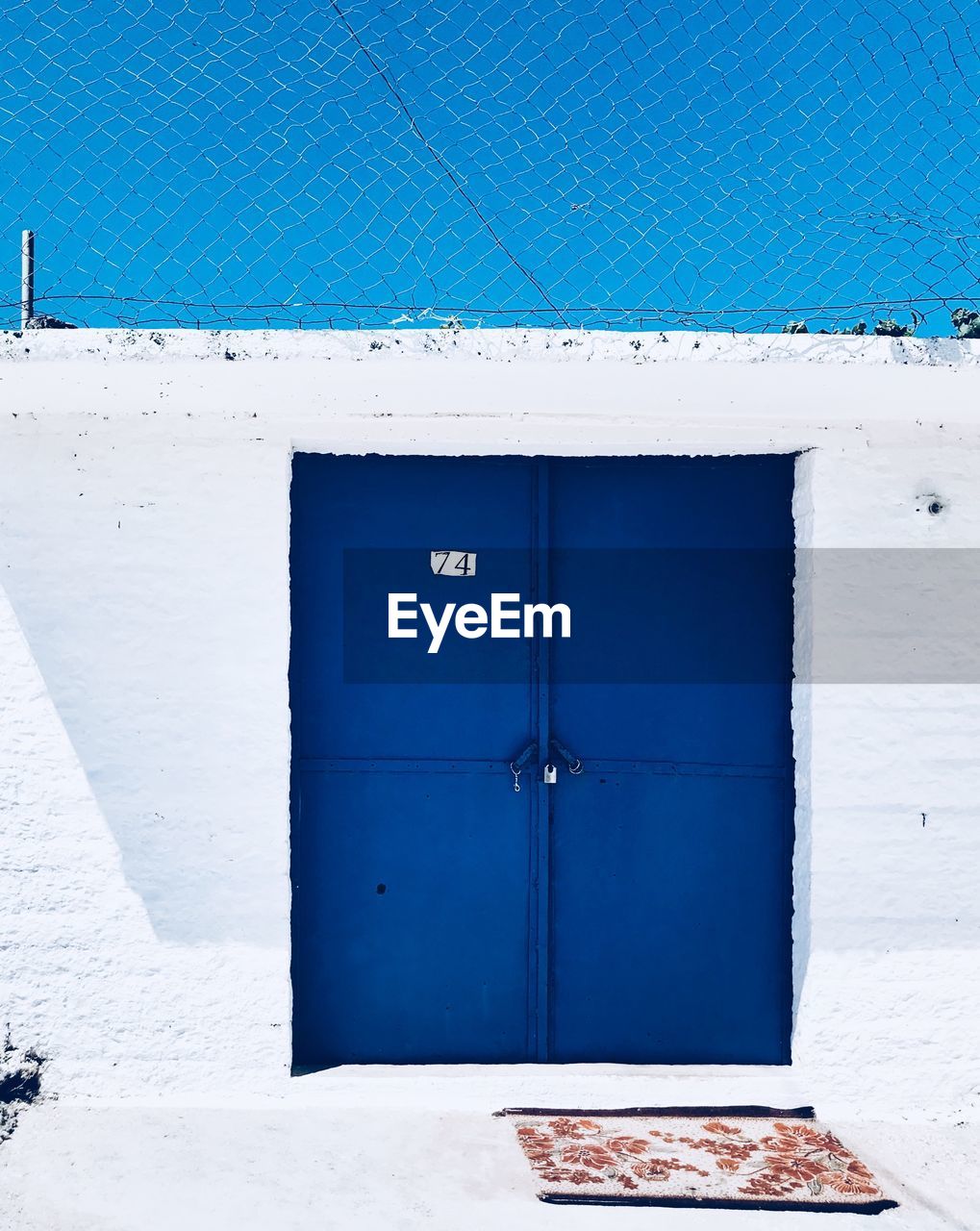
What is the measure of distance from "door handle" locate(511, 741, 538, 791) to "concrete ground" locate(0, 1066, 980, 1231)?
3.60 feet

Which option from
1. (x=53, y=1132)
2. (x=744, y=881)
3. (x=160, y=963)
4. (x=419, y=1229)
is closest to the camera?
(x=419, y=1229)

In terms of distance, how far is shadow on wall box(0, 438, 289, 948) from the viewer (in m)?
3.08

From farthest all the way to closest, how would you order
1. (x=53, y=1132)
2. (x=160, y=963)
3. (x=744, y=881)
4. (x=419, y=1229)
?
(x=744, y=881) → (x=160, y=963) → (x=53, y=1132) → (x=419, y=1229)

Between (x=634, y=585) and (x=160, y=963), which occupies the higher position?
(x=634, y=585)

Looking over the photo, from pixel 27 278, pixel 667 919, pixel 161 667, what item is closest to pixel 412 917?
pixel 667 919

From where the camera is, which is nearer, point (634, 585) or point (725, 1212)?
point (725, 1212)

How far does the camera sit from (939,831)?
10.3 feet

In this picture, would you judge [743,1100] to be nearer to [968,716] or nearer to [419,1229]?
[419,1229]

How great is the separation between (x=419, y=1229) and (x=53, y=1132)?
1.36 metres

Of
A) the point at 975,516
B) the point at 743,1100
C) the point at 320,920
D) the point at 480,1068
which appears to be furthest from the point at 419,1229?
the point at 975,516

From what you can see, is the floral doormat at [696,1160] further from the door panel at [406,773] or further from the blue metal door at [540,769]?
the door panel at [406,773]

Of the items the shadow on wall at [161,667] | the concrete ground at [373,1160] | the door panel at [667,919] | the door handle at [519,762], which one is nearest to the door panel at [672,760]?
the door panel at [667,919]

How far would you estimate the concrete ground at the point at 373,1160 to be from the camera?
8.21 feet

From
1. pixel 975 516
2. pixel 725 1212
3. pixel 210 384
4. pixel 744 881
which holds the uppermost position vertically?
pixel 210 384
